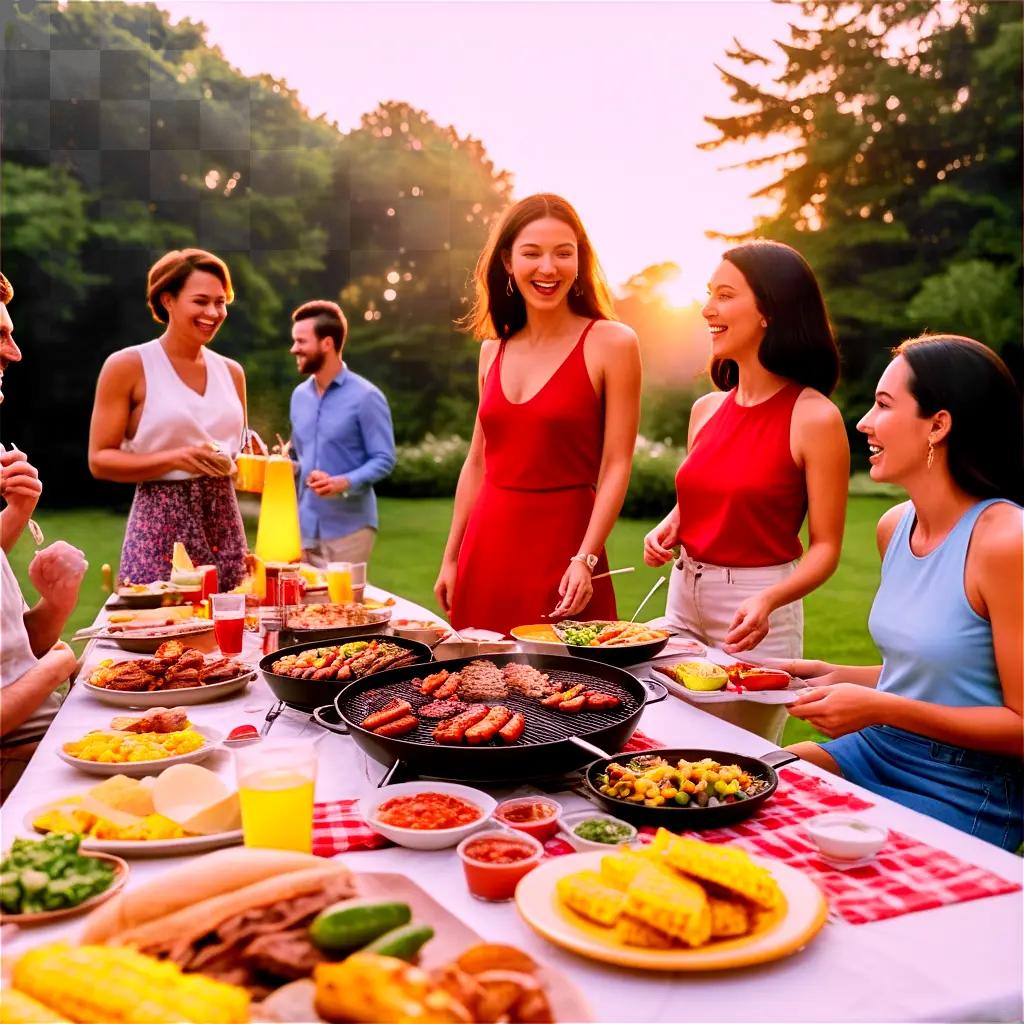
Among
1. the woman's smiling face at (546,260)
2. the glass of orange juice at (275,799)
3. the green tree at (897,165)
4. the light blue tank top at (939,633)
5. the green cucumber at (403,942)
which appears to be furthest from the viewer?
the green tree at (897,165)

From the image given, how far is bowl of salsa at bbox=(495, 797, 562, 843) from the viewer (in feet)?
5.42

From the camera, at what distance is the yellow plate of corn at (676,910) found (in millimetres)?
1257

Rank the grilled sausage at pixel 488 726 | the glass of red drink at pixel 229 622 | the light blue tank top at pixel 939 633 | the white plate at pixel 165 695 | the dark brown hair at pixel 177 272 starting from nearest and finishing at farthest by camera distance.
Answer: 1. the grilled sausage at pixel 488 726
2. the light blue tank top at pixel 939 633
3. the white plate at pixel 165 695
4. the glass of red drink at pixel 229 622
5. the dark brown hair at pixel 177 272

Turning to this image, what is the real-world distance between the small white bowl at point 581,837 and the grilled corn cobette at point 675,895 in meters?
0.17

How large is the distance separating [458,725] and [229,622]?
1173mm

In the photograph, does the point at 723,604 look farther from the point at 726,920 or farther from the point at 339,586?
the point at 726,920

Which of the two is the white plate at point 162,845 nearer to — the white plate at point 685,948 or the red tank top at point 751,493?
the white plate at point 685,948

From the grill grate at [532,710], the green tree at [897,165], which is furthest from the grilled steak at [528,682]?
the green tree at [897,165]

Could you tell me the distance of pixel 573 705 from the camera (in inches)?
82.8

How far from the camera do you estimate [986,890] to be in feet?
4.85

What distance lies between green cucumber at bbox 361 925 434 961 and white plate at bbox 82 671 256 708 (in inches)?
55.8

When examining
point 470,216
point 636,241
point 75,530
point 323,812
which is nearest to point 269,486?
point 323,812

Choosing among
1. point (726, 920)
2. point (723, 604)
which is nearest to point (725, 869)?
point (726, 920)

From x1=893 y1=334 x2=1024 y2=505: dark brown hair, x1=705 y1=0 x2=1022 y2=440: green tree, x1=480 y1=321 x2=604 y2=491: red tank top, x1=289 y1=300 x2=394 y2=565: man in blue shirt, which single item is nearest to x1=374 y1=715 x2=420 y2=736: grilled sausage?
x1=893 y1=334 x2=1024 y2=505: dark brown hair
